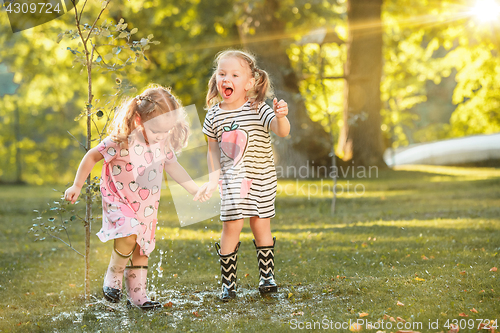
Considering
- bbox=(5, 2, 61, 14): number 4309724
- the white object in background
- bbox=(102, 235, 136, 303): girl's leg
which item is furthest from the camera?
the white object in background

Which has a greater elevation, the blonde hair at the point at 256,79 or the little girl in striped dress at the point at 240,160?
the blonde hair at the point at 256,79

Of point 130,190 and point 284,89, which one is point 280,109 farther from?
point 284,89

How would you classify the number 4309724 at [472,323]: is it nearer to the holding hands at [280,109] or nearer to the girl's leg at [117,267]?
the holding hands at [280,109]

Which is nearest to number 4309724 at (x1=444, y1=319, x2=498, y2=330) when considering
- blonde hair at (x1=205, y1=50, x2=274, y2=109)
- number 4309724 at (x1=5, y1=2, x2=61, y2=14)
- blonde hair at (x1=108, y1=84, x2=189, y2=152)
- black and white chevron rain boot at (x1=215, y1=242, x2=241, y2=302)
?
black and white chevron rain boot at (x1=215, y1=242, x2=241, y2=302)

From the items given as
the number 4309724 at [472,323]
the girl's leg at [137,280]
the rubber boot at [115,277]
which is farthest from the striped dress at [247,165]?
the number 4309724 at [472,323]

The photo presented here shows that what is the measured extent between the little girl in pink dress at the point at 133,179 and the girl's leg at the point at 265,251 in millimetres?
755

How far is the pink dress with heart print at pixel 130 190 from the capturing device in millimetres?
3449

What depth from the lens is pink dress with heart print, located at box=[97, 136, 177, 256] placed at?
345cm

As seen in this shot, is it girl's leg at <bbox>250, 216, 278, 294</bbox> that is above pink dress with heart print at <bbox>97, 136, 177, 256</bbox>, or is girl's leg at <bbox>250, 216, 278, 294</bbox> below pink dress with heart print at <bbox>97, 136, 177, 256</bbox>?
below

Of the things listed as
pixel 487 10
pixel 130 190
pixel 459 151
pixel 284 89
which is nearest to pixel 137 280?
pixel 130 190

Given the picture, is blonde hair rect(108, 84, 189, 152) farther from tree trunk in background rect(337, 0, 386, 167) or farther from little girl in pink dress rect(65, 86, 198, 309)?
tree trunk in background rect(337, 0, 386, 167)

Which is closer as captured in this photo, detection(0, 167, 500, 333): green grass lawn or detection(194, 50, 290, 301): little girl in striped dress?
detection(0, 167, 500, 333): green grass lawn

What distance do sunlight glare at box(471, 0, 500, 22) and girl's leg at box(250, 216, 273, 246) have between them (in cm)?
1664

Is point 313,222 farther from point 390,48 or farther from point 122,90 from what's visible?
point 390,48
